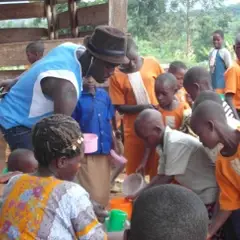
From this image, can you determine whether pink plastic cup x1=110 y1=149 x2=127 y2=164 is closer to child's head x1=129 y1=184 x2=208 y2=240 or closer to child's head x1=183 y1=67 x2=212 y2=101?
child's head x1=183 y1=67 x2=212 y2=101

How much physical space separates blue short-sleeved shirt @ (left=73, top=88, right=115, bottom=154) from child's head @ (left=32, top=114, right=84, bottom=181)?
1804 mm

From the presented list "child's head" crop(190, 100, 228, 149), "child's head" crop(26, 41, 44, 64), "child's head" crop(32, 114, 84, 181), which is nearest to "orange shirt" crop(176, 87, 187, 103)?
"child's head" crop(190, 100, 228, 149)

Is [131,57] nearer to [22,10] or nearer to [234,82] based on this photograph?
[234,82]

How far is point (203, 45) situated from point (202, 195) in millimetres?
14274

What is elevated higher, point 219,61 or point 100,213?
point 100,213

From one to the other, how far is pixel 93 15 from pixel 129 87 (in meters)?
2.70

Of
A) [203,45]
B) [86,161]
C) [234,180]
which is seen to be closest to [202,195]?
[234,180]

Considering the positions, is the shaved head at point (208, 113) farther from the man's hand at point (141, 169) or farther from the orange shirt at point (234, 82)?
the orange shirt at point (234, 82)

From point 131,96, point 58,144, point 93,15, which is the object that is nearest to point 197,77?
point 131,96

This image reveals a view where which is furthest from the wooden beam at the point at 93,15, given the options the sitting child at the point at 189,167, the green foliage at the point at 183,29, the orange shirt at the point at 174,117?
the green foliage at the point at 183,29

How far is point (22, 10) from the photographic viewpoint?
7938mm

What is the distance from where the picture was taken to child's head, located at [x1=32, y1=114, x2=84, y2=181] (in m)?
2.20

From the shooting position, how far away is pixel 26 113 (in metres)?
3.21

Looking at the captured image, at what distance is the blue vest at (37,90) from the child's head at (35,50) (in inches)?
95.7
